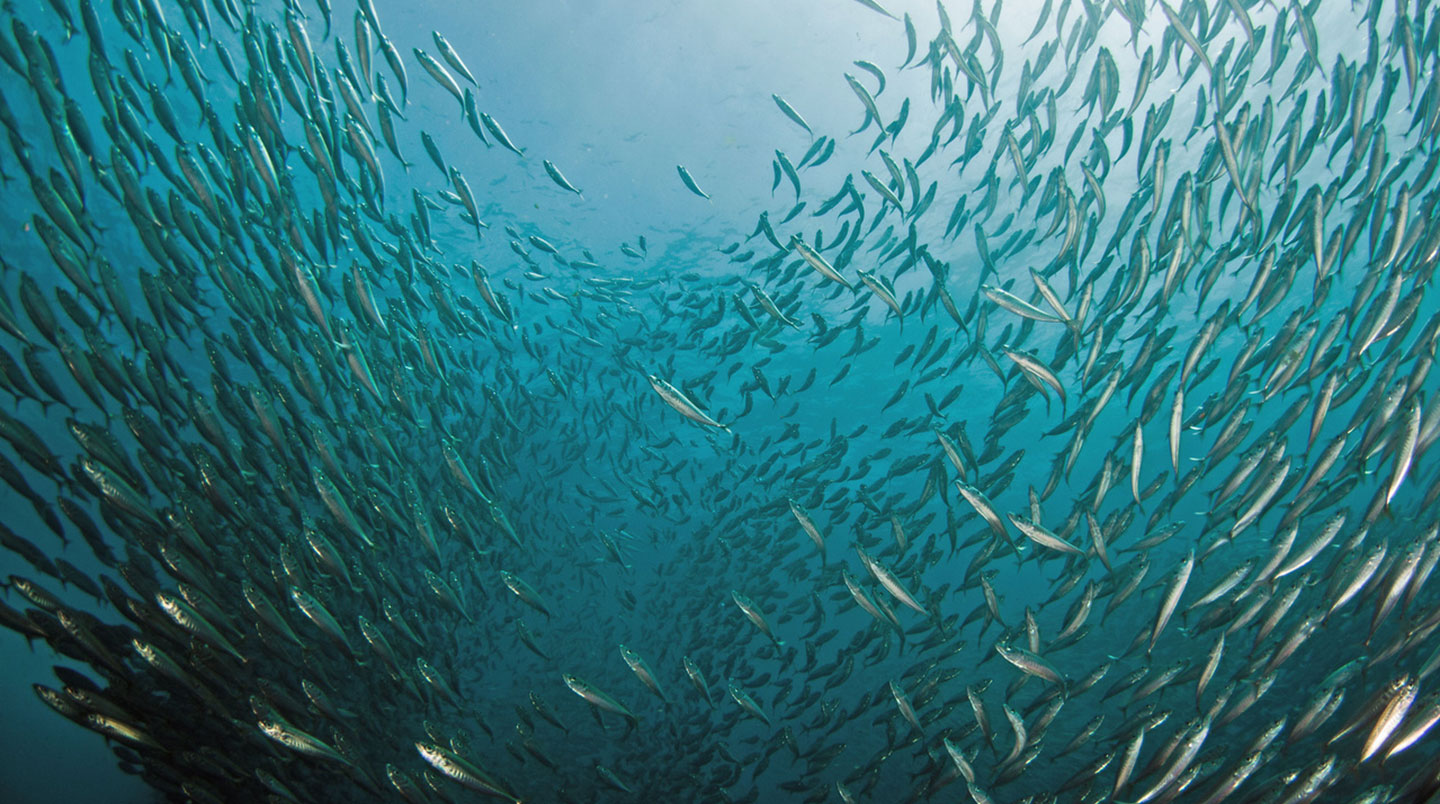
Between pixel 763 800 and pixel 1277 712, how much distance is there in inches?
519

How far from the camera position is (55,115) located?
4793mm

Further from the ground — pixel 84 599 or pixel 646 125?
pixel 646 125

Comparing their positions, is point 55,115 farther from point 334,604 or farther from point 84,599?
point 84,599

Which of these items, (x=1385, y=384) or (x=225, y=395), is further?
(x=225, y=395)

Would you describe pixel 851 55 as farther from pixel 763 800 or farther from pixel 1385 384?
pixel 763 800

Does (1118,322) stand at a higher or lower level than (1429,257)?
lower

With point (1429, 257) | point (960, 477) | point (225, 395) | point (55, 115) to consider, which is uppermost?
point (1429, 257)

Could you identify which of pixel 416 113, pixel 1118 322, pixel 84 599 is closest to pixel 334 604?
pixel 1118 322

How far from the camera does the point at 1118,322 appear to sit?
19.0ft

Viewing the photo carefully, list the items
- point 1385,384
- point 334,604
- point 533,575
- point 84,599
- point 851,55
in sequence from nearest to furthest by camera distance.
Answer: point 1385,384
point 334,604
point 851,55
point 533,575
point 84,599

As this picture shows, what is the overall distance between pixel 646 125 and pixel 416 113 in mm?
5997

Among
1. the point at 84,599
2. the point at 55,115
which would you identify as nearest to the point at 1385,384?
the point at 55,115

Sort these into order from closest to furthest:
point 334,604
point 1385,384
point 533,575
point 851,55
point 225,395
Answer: point 1385,384, point 225,395, point 334,604, point 851,55, point 533,575

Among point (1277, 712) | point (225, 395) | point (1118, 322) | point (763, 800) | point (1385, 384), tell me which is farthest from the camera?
point (763, 800)
